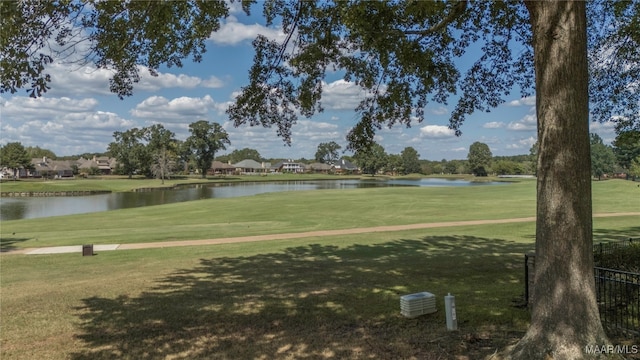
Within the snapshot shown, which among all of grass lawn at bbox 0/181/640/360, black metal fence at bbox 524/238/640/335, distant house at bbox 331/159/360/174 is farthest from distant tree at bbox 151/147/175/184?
black metal fence at bbox 524/238/640/335

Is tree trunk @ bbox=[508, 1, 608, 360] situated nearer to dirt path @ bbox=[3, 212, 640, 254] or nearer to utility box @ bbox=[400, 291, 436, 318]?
utility box @ bbox=[400, 291, 436, 318]

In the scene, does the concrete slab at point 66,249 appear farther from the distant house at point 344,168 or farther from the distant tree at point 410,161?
the distant house at point 344,168

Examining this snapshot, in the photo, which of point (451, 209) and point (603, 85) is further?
point (451, 209)

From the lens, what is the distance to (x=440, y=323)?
7.01 metres

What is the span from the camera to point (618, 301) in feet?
25.0

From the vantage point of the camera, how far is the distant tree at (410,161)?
571 ft

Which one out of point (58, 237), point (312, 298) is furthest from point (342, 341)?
point (58, 237)

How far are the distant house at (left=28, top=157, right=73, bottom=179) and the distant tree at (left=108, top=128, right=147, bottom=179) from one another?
2364 centimetres

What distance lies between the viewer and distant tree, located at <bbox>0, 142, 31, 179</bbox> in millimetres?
108875

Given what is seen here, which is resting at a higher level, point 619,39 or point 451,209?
point 619,39

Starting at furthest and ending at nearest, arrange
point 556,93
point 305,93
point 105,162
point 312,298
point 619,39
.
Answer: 1. point 105,162
2. point 619,39
3. point 305,93
4. point 312,298
5. point 556,93

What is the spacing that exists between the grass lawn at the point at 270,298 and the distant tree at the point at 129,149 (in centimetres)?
10479

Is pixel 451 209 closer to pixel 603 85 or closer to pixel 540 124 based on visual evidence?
pixel 603 85

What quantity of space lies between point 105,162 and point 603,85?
175088mm
